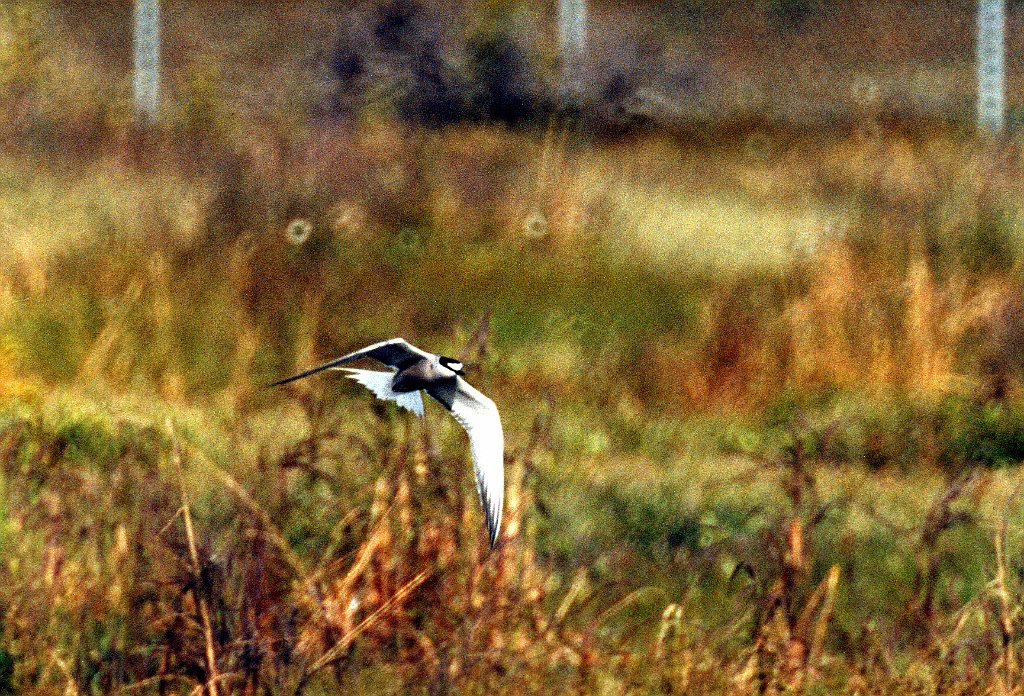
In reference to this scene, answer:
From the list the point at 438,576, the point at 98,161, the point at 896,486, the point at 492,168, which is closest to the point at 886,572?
the point at 896,486

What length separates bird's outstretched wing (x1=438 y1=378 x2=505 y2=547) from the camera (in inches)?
101

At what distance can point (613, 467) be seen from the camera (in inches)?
228

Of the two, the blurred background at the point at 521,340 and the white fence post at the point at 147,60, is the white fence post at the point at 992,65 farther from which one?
the white fence post at the point at 147,60

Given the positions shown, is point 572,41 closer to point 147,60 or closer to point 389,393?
point 147,60

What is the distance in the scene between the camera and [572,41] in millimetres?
11484

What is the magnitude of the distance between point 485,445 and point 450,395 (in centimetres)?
13

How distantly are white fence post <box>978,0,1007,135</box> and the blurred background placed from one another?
0.02m

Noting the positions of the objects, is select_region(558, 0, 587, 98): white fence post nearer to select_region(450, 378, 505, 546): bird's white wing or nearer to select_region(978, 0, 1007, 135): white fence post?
select_region(978, 0, 1007, 135): white fence post

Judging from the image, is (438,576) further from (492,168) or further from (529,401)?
(492,168)

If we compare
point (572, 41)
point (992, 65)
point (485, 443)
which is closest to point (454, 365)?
point (485, 443)

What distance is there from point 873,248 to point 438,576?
13.7 ft

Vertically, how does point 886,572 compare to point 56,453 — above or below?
below

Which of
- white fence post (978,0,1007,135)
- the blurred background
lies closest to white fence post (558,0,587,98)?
the blurred background

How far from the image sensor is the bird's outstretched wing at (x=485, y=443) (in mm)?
2566
